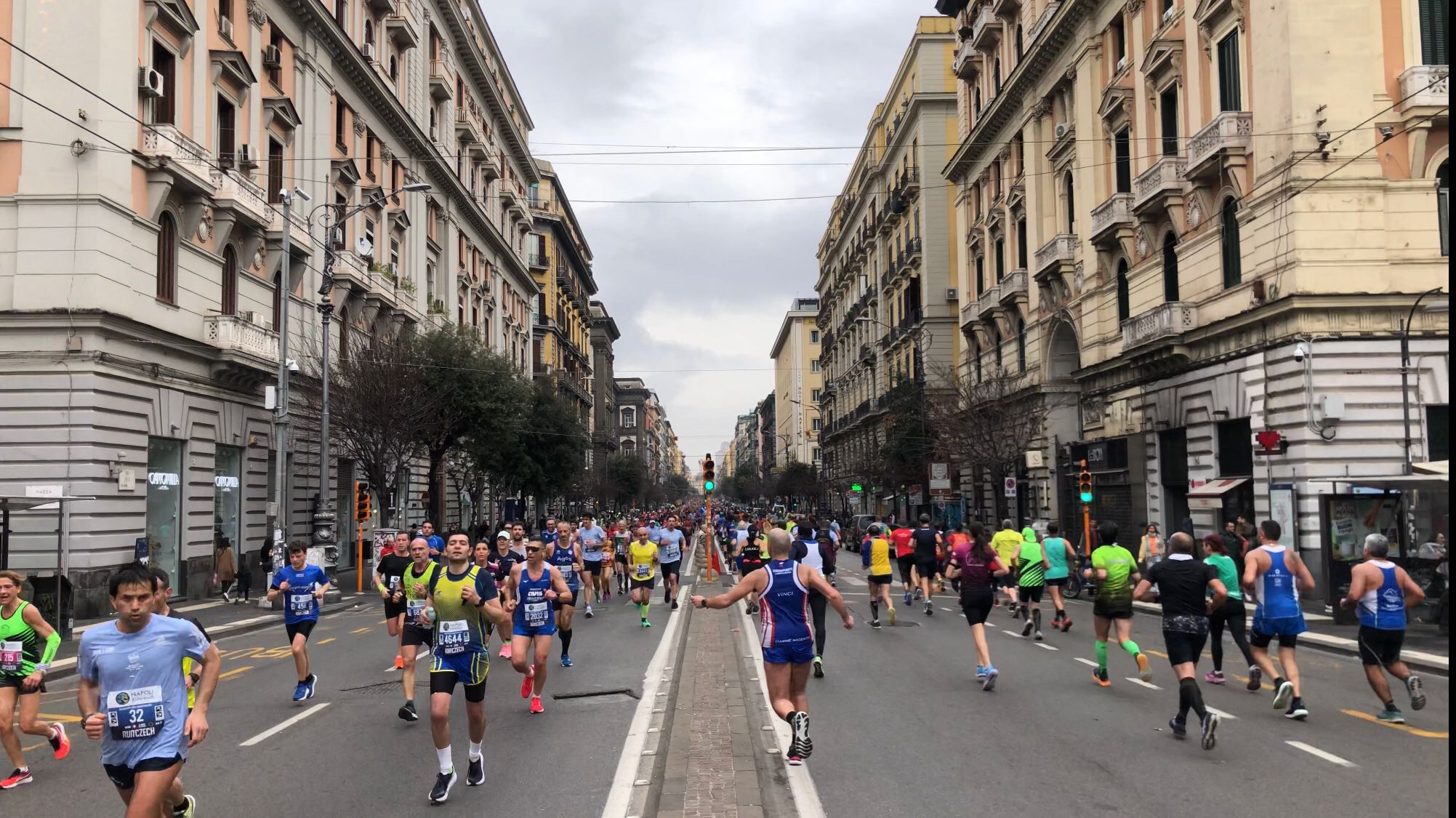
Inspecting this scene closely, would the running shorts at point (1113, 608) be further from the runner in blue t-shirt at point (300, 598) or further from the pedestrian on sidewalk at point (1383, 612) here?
the runner in blue t-shirt at point (300, 598)

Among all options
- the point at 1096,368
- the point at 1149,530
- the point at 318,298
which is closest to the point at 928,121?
the point at 1096,368

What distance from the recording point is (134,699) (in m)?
5.10

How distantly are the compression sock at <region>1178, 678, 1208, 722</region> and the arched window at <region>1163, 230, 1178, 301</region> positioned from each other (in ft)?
69.5

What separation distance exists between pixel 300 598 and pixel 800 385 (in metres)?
123

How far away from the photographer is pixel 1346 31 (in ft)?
71.1

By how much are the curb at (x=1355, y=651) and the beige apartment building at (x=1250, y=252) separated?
298 cm

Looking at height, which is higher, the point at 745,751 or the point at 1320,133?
the point at 1320,133

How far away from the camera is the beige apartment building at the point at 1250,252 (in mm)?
21359

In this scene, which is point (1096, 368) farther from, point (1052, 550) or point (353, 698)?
point (353, 698)

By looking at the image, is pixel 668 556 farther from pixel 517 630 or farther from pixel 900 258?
pixel 900 258

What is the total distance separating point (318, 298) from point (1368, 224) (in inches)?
1122

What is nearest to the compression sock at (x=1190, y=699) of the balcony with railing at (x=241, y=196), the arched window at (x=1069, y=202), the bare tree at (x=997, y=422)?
the balcony with railing at (x=241, y=196)

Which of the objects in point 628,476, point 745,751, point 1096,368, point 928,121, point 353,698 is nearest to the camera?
point 745,751

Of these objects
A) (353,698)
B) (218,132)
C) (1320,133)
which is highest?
(218,132)
